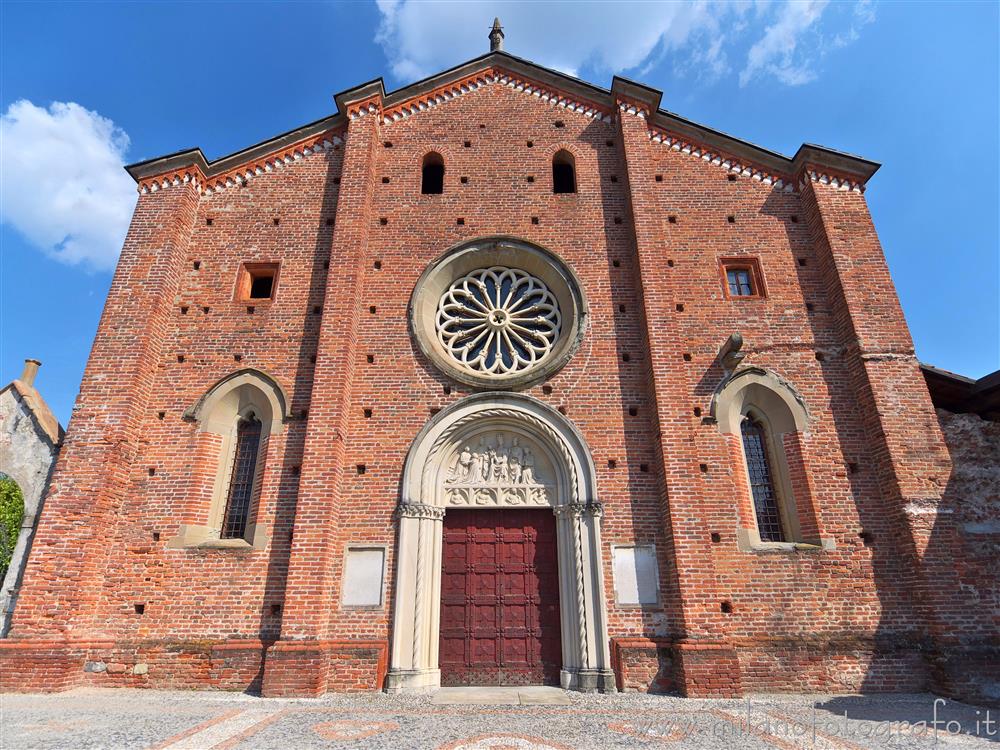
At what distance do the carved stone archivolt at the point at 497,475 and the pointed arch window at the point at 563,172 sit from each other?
6037 millimetres

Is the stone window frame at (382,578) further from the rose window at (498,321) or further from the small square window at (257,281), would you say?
the small square window at (257,281)

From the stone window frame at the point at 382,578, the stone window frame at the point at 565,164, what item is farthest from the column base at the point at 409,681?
the stone window frame at the point at 565,164

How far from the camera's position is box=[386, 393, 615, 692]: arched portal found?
886cm

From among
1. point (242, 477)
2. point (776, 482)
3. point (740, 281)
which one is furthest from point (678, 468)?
point (242, 477)

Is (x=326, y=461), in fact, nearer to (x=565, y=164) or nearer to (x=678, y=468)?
(x=678, y=468)

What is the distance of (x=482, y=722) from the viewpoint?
6750mm

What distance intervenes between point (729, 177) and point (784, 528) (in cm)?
756

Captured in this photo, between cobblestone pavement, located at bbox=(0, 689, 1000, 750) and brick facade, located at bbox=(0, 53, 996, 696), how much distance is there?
0.63 m

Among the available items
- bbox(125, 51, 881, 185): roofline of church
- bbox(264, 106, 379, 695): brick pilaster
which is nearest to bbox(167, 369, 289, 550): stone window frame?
bbox(264, 106, 379, 695): brick pilaster

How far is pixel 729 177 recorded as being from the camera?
12.5m

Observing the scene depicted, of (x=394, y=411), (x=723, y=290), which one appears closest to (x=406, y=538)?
(x=394, y=411)

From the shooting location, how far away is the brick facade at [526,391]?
8.73 m

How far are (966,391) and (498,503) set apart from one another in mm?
8932

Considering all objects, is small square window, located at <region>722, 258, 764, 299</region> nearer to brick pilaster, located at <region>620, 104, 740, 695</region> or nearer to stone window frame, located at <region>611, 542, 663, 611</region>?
brick pilaster, located at <region>620, 104, 740, 695</region>
